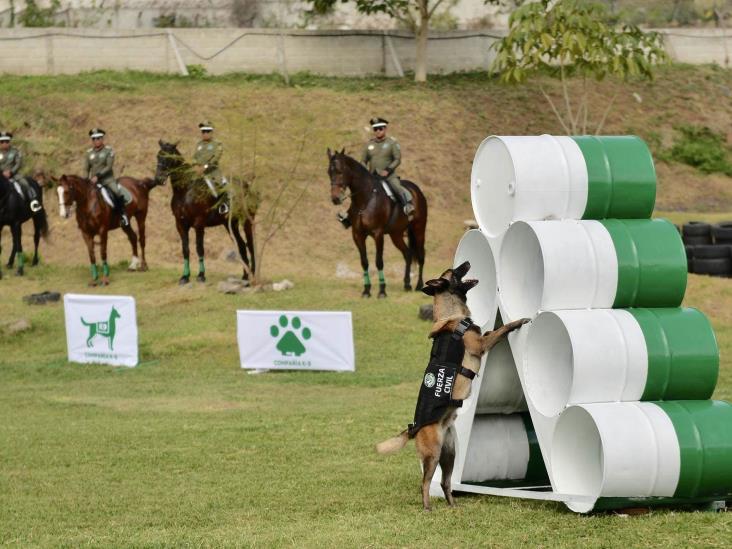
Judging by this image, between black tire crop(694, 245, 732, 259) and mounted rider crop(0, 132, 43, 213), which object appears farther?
mounted rider crop(0, 132, 43, 213)

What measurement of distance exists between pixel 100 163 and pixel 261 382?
1080 centimetres

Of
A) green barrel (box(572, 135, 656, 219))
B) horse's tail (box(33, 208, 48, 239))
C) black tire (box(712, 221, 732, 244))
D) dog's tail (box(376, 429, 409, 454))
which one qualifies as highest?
green barrel (box(572, 135, 656, 219))

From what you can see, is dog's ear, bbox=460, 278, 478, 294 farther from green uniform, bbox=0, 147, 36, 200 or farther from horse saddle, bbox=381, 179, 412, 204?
green uniform, bbox=0, 147, 36, 200

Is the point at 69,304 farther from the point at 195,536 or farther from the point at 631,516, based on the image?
the point at 631,516

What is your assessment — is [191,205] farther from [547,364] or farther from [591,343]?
[591,343]

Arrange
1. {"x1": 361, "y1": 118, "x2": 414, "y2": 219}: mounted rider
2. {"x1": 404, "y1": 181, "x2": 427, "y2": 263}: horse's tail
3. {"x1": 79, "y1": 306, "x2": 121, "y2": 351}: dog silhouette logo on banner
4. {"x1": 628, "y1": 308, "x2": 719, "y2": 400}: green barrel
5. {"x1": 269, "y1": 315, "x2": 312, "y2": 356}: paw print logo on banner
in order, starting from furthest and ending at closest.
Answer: {"x1": 404, "y1": 181, "x2": 427, "y2": 263}: horse's tail
{"x1": 361, "y1": 118, "x2": 414, "y2": 219}: mounted rider
{"x1": 79, "y1": 306, "x2": 121, "y2": 351}: dog silhouette logo on banner
{"x1": 269, "y1": 315, "x2": 312, "y2": 356}: paw print logo on banner
{"x1": 628, "y1": 308, "x2": 719, "y2": 400}: green barrel

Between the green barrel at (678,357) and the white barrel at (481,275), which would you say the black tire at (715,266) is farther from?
the green barrel at (678,357)

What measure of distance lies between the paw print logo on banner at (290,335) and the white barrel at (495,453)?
11.3 m

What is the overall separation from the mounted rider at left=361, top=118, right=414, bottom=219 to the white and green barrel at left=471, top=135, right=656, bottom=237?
17043mm

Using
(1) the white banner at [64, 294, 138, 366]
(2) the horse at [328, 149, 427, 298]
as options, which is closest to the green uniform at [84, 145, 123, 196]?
(2) the horse at [328, 149, 427, 298]

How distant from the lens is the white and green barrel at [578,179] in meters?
12.0

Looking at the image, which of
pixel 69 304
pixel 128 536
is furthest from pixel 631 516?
pixel 69 304

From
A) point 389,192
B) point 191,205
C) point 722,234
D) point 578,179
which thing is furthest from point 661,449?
point 722,234

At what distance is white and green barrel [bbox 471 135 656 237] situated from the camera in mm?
11969
